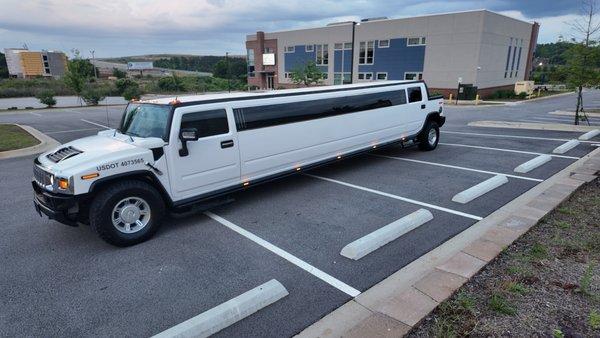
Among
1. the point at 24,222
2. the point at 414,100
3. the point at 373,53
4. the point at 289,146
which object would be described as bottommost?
the point at 24,222

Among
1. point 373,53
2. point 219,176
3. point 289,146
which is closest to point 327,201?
point 289,146

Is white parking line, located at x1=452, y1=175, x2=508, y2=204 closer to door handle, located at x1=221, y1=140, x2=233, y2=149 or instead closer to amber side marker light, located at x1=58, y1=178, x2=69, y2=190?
door handle, located at x1=221, y1=140, x2=233, y2=149

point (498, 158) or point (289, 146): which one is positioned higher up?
point (289, 146)

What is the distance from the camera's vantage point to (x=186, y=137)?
5.33 meters

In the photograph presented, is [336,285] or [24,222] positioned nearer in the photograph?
[336,285]

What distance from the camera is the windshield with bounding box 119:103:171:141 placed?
5.63 meters

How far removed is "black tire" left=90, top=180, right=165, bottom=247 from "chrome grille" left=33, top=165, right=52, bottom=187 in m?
0.72

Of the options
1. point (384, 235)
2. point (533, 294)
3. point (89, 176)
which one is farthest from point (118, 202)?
point (533, 294)

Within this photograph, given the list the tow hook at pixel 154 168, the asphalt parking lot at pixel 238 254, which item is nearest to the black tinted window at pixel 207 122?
the tow hook at pixel 154 168

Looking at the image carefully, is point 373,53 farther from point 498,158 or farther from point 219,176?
point 219,176

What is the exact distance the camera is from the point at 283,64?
5625 cm

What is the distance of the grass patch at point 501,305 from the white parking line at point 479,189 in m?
3.14

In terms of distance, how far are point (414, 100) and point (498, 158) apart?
2.83m

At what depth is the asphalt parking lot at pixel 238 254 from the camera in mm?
3682
